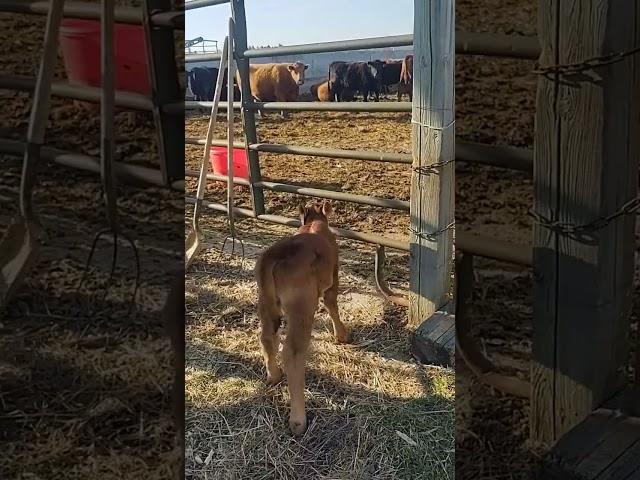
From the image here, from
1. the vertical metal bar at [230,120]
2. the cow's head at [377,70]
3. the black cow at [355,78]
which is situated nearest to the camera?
the vertical metal bar at [230,120]

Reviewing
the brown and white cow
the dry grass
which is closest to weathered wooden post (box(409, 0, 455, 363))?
the dry grass

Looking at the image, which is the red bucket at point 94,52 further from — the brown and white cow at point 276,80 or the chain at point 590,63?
the brown and white cow at point 276,80

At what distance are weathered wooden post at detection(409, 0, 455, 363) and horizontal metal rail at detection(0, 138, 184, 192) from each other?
1.53 metres

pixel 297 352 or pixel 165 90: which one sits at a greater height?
pixel 165 90

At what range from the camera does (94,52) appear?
976mm

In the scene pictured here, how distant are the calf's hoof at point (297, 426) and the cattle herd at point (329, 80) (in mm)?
2412

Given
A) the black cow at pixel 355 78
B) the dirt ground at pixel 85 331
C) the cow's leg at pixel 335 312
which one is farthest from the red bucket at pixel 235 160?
the dirt ground at pixel 85 331

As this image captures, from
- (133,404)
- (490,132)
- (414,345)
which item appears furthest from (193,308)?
(490,132)

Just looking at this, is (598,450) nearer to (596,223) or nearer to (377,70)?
(596,223)

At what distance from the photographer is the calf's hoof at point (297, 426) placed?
6.57 ft

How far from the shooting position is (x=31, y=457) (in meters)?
1.03

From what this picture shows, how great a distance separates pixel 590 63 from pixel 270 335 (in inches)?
54.5

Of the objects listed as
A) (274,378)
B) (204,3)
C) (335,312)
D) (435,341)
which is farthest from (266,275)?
(204,3)

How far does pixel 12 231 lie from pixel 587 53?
2.70 ft
